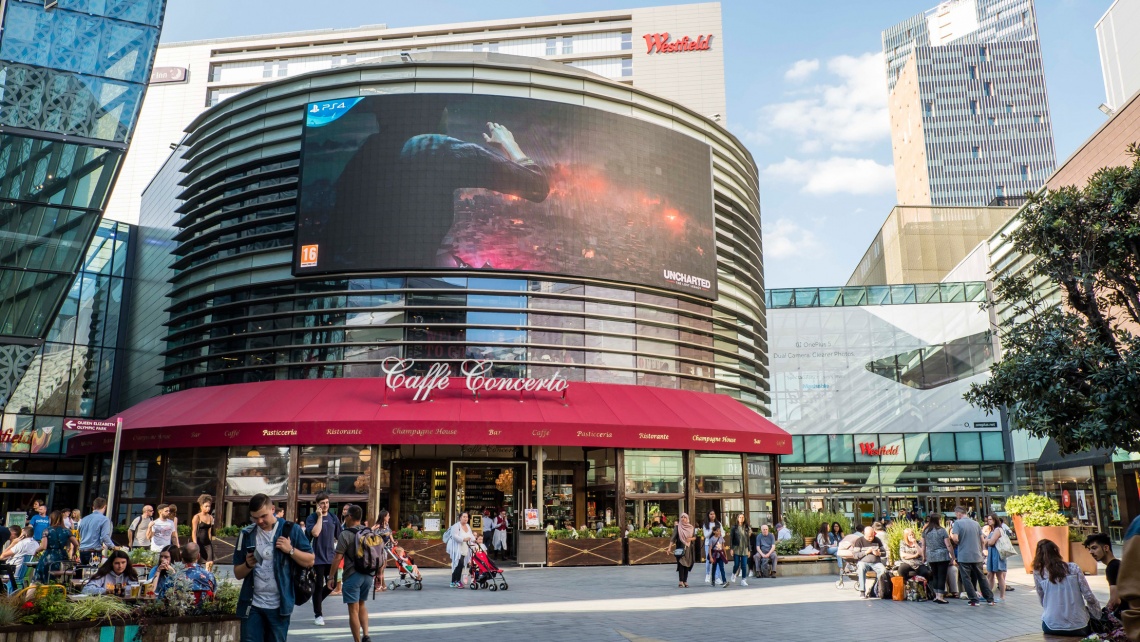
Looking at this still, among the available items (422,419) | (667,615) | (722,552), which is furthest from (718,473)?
(667,615)

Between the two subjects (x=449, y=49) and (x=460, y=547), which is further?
(x=449, y=49)

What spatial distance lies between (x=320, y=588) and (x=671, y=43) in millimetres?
50058

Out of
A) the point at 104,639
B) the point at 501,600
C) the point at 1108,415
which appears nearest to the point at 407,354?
the point at 501,600

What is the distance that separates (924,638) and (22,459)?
37361 millimetres

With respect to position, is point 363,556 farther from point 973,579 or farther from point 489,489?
point 489,489

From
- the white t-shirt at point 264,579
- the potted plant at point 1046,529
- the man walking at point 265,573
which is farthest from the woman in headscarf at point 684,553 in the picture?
the white t-shirt at point 264,579

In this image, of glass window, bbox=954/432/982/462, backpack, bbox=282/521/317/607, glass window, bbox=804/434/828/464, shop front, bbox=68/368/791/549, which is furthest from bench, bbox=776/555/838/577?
glass window, bbox=954/432/982/462

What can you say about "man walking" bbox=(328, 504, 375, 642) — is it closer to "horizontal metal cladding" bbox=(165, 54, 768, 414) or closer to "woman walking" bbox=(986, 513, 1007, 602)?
"woman walking" bbox=(986, 513, 1007, 602)

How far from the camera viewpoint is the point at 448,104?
27.7 meters

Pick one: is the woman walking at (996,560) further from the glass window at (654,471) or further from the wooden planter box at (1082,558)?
the glass window at (654,471)

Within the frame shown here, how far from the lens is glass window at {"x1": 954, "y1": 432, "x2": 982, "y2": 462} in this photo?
141 ft

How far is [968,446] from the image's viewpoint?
43156 mm

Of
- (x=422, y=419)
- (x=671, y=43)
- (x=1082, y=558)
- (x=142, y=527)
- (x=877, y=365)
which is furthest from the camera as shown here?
(x=671, y=43)

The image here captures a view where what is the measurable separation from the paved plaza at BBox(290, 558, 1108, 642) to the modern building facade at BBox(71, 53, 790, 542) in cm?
712
